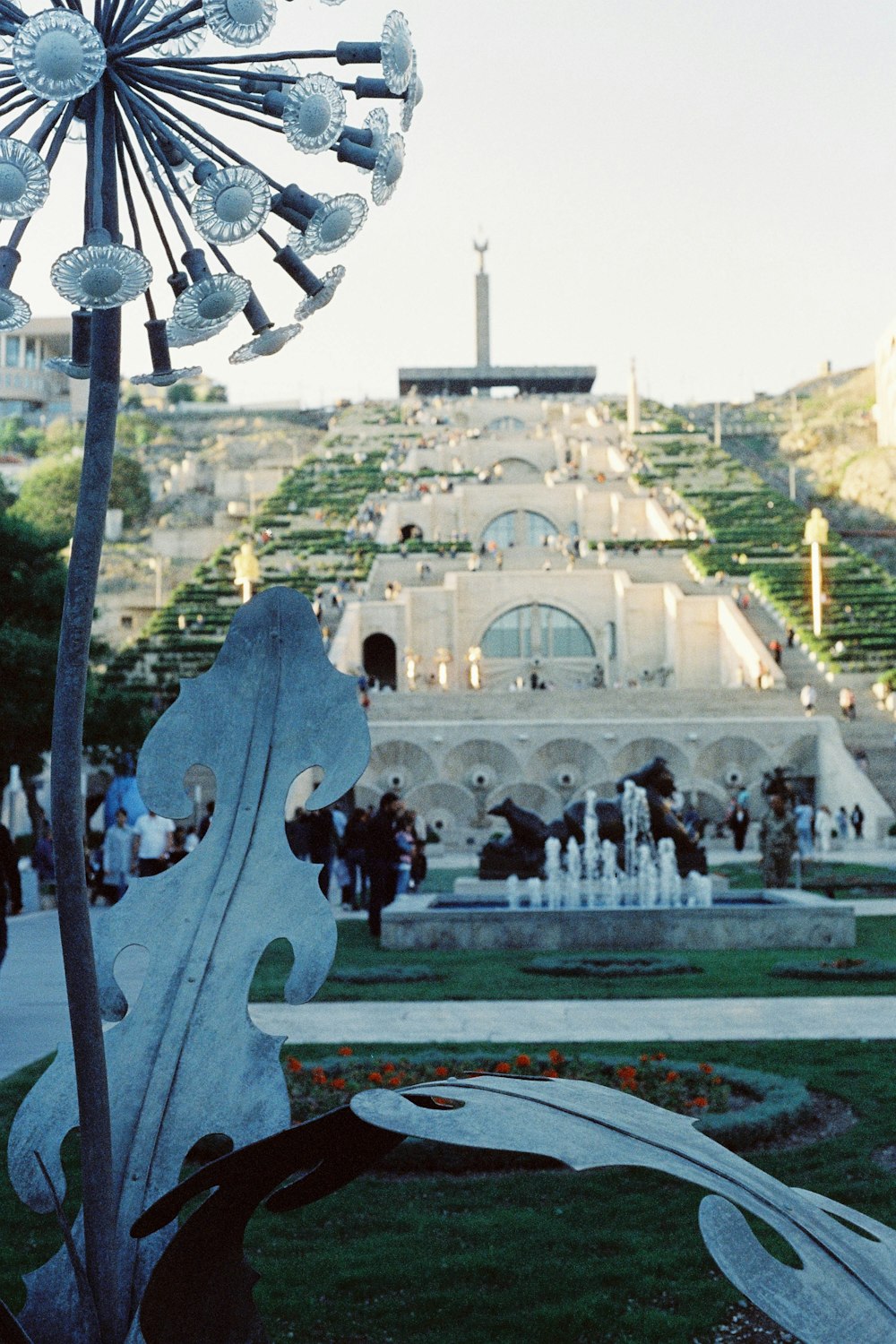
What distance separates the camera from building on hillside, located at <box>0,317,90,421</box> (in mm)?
94562

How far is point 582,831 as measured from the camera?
1672 cm

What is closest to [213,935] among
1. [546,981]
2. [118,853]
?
[546,981]

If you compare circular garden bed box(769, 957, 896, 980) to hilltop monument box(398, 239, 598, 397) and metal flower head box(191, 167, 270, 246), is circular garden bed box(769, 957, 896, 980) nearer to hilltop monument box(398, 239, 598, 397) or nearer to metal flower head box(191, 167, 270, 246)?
metal flower head box(191, 167, 270, 246)

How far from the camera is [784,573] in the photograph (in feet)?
137

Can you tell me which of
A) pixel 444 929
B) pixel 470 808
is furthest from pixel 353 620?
pixel 444 929

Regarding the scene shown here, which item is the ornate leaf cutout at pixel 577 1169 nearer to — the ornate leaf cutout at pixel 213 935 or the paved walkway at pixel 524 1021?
the ornate leaf cutout at pixel 213 935

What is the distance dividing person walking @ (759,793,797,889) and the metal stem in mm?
14780

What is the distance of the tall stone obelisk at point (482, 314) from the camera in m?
85.2

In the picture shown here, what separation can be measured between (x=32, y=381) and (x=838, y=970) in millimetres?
91805

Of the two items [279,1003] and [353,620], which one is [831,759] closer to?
[353,620]

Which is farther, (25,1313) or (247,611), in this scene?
(247,611)

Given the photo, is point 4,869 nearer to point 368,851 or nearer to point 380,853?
point 368,851

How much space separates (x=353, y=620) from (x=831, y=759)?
13.5 metres

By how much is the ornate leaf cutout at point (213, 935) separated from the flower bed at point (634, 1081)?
2.90 meters
